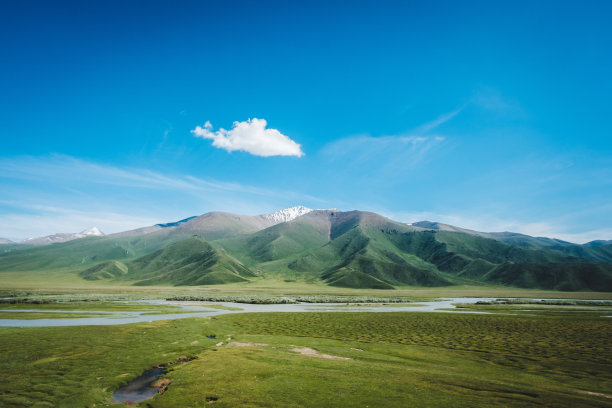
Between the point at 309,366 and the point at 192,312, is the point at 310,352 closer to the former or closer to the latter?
the point at 309,366

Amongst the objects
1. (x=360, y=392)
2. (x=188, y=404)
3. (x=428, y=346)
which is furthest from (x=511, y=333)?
(x=188, y=404)

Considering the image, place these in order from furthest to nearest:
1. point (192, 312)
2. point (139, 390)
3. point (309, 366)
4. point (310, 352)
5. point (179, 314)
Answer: point (192, 312)
point (179, 314)
point (310, 352)
point (309, 366)
point (139, 390)

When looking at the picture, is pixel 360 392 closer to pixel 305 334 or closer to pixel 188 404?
pixel 188 404

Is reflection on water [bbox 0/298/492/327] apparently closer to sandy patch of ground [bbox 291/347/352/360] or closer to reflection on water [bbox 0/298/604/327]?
reflection on water [bbox 0/298/604/327]

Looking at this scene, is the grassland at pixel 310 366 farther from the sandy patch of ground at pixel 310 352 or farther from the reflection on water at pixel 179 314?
the reflection on water at pixel 179 314

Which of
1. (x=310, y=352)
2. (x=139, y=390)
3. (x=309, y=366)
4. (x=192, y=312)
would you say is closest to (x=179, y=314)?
(x=192, y=312)

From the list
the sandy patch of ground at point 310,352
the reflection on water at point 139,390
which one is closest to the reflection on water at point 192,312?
the reflection on water at point 139,390

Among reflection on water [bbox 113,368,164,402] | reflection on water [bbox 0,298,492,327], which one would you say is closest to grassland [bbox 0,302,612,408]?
reflection on water [bbox 113,368,164,402]
